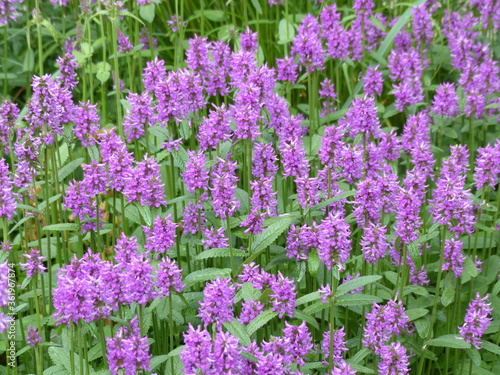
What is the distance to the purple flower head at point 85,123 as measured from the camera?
13.7 feet

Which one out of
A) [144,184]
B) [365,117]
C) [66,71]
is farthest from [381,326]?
[66,71]

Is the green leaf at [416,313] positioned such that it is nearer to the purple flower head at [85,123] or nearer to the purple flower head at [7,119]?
the purple flower head at [85,123]

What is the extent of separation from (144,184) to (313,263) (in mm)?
812

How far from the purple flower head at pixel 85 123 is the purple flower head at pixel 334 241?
1.52 m

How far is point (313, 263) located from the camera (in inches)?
137

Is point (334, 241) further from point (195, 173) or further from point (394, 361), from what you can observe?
point (195, 173)

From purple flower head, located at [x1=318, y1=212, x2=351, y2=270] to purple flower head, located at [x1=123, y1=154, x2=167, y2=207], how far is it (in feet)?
2.62

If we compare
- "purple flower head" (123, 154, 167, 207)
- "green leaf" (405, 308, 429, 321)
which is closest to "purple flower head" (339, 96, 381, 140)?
"green leaf" (405, 308, 429, 321)

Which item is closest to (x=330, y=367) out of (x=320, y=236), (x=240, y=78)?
(x=320, y=236)

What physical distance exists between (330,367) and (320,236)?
0.55m

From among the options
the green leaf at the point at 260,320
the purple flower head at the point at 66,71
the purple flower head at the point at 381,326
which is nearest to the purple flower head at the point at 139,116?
the purple flower head at the point at 66,71

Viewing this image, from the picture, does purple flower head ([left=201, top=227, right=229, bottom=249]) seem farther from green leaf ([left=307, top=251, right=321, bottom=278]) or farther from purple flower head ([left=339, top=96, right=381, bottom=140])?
purple flower head ([left=339, top=96, right=381, bottom=140])

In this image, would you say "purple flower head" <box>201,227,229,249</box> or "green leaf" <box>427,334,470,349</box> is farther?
"purple flower head" <box>201,227,229,249</box>

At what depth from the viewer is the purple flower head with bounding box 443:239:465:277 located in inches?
158
